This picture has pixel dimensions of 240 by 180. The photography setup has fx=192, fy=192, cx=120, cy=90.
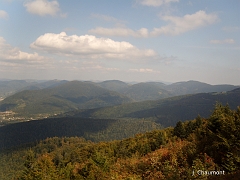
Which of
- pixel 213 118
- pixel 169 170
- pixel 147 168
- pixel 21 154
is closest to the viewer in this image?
pixel 169 170

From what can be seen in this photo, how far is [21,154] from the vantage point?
18062cm

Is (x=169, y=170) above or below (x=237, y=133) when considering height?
below

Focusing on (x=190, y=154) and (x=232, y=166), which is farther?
(x=190, y=154)

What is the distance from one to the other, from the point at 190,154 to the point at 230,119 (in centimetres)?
499

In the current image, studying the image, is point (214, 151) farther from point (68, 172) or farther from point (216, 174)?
point (68, 172)

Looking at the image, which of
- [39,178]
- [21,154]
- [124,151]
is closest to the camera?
[39,178]

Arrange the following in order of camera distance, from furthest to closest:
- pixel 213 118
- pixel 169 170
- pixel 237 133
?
pixel 213 118 → pixel 237 133 → pixel 169 170

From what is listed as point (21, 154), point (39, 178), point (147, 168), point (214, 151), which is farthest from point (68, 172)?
point (21, 154)

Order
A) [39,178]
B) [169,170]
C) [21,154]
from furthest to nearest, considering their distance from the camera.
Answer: [21,154] → [39,178] → [169,170]

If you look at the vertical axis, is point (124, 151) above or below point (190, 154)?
below

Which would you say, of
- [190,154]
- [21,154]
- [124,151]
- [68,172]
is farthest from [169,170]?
[21,154]

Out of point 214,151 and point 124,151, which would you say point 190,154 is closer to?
point 214,151

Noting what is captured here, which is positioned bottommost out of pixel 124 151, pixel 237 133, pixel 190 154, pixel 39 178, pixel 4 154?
pixel 4 154

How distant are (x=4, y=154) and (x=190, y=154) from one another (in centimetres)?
21871
